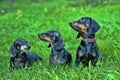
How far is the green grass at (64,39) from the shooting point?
8016mm

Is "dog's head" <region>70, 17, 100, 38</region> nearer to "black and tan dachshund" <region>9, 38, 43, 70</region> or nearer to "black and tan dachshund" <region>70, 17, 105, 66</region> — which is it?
"black and tan dachshund" <region>70, 17, 105, 66</region>

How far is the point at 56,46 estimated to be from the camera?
8922mm

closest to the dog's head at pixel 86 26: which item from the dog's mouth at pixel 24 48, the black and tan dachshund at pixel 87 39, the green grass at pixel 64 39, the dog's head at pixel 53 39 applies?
the black and tan dachshund at pixel 87 39

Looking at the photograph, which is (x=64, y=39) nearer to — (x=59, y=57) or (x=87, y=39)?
(x=59, y=57)

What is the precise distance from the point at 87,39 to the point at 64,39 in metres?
5.14

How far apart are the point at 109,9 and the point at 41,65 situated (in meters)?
8.47

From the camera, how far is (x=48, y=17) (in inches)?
701

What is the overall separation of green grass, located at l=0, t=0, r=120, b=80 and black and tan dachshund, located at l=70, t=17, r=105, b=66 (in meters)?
0.26

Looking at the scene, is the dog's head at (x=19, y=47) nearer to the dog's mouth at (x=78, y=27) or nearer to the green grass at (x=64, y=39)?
the green grass at (x=64, y=39)

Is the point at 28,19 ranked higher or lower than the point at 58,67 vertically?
lower

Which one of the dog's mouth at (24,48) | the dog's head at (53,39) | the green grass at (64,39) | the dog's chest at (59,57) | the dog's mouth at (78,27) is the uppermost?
the dog's mouth at (78,27)

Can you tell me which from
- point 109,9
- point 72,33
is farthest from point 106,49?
point 109,9

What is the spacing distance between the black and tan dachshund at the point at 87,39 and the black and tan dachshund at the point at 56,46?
1.41ft

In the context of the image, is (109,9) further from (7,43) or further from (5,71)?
(5,71)
